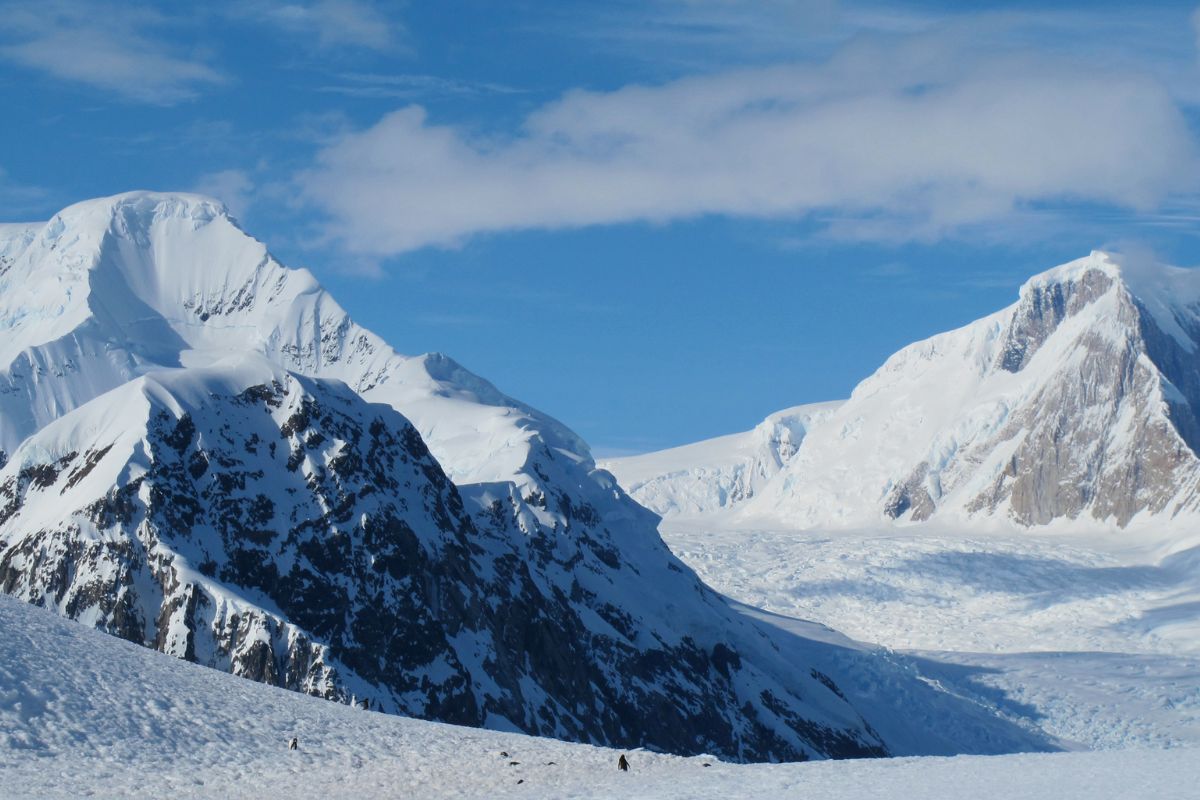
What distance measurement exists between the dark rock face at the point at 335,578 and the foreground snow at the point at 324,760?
140 feet

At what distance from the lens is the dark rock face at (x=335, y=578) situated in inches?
3927

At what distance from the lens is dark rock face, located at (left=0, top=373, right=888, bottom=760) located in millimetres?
99750

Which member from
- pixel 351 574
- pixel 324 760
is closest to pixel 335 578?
pixel 351 574

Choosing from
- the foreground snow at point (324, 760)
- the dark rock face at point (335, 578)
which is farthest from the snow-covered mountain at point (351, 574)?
the foreground snow at point (324, 760)

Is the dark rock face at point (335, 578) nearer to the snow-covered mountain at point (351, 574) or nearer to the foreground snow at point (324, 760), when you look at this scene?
the snow-covered mountain at point (351, 574)

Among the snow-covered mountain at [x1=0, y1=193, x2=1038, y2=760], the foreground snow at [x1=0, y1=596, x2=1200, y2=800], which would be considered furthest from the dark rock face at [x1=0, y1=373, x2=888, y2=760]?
the foreground snow at [x1=0, y1=596, x2=1200, y2=800]

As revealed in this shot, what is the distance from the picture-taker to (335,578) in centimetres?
10819

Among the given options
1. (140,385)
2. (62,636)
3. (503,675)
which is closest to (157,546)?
(140,385)

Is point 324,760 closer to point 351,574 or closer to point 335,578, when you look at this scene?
point 335,578

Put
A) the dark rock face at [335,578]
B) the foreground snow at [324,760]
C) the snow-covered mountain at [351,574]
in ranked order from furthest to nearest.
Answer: the snow-covered mountain at [351,574] → the dark rock face at [335,578] → the foreground snow at [324,760]

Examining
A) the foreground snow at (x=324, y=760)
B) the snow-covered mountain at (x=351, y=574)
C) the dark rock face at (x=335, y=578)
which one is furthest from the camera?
the snow-covered mountain at (x=351, y=574)

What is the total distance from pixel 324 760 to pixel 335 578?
202 ft

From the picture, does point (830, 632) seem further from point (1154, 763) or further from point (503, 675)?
point (1154, 763)

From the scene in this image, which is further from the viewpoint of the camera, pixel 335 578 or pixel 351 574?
pixel 351 574
